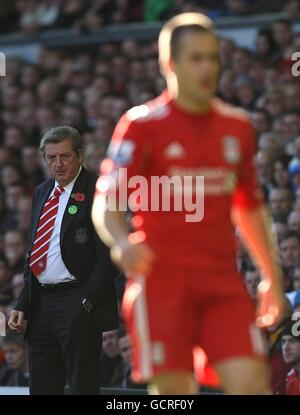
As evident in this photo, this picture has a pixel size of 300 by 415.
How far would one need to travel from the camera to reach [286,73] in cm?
1336

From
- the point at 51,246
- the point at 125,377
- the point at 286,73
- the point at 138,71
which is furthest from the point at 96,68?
the point at 51,246

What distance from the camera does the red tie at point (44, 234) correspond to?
24.6 feet

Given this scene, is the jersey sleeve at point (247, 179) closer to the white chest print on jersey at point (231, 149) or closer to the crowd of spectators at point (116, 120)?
the white chest print on jersey at point (231, 149)

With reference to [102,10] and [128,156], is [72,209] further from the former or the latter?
[102,10]

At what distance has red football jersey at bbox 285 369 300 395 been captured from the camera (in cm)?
893

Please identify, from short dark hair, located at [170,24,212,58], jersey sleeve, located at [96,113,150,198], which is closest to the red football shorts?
jersey sleeve, located at [96,113,150,198]

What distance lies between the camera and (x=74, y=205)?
7543mm

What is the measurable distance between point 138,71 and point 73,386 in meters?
7.66

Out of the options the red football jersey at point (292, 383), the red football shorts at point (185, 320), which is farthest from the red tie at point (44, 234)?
the red football jersey at point (292, 383)

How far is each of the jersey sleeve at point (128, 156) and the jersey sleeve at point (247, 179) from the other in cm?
44

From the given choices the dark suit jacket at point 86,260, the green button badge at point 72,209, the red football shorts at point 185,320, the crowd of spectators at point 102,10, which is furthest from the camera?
the crowd of spectators at point 102,10

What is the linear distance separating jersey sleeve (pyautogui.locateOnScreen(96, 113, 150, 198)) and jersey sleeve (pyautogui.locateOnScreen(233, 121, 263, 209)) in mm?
437

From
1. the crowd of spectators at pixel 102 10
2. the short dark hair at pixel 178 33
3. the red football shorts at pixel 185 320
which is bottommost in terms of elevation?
the red football shorts at pixel 185 320

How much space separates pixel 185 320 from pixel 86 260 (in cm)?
206
